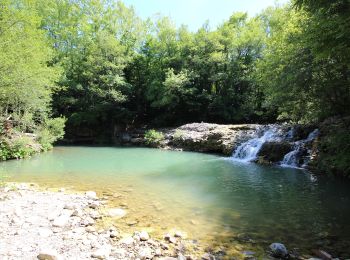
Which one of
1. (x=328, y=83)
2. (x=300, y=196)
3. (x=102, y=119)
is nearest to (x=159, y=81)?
(x=102, y=119)

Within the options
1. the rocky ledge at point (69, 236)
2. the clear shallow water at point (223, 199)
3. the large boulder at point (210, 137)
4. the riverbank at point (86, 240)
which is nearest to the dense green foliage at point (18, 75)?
the clear shallow water at point (223, 199)

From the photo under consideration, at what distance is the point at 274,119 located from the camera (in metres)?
28.8

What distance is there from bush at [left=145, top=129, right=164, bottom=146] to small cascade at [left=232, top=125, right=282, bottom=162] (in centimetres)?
798

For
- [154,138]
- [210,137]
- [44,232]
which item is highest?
[210,137]

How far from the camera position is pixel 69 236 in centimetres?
549

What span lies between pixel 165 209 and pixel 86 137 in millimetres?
24178

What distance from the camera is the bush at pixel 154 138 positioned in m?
24.9

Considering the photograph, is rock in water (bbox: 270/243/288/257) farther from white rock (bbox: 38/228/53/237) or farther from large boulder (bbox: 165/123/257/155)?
large boulder (bbox: 165/123/257/155)

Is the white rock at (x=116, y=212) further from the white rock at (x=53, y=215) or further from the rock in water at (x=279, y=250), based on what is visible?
the rock in water at (x=279, y=250)

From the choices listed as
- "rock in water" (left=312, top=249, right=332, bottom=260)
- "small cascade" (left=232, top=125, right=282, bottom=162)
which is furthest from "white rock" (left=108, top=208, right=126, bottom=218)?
"small cascade" (left=232, top=125, right=282, bottom=162)

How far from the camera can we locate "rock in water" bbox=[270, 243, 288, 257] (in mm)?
5090

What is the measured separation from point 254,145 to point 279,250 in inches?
528

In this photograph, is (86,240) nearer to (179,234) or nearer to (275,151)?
(179,234)

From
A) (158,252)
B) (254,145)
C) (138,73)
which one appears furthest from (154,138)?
(158,252)
